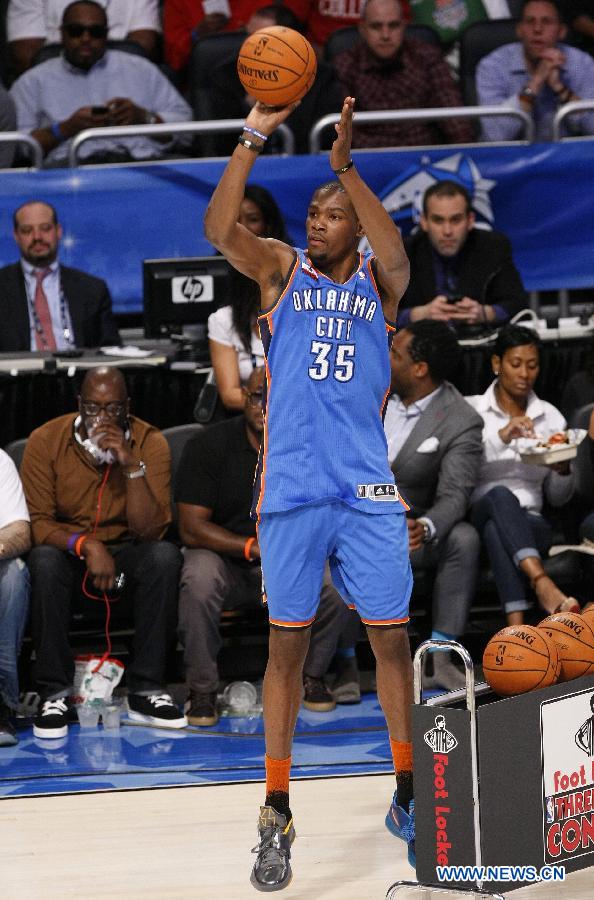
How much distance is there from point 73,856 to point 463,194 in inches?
160

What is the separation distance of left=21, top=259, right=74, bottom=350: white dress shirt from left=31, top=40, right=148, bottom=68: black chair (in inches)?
78.1

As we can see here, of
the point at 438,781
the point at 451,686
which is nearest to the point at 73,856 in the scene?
the point at 438,781

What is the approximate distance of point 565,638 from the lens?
4402 mm

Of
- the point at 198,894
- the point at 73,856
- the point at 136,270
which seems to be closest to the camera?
the point at 198,894

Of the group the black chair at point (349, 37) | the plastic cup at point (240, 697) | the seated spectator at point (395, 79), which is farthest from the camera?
the black chair at point (349, 37)

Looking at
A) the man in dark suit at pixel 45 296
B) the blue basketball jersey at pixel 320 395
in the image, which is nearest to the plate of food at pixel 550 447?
the blue basketball jersey at pixel 320 395

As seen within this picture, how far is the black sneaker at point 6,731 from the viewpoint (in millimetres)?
5926

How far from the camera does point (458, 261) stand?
7605 millimetres

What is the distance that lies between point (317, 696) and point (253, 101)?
379 cm

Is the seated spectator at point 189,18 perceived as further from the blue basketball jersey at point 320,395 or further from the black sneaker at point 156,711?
the blue basketball jersey at point 320,395

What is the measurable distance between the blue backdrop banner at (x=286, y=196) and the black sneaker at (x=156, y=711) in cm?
253

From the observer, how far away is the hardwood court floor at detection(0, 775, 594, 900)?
173 inches

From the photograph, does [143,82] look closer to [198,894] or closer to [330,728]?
[330,728]

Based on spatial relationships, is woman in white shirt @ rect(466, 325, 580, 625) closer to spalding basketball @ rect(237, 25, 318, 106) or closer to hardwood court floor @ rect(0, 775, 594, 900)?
hardwood court floor @ rect(0, 775, 594, 900)
